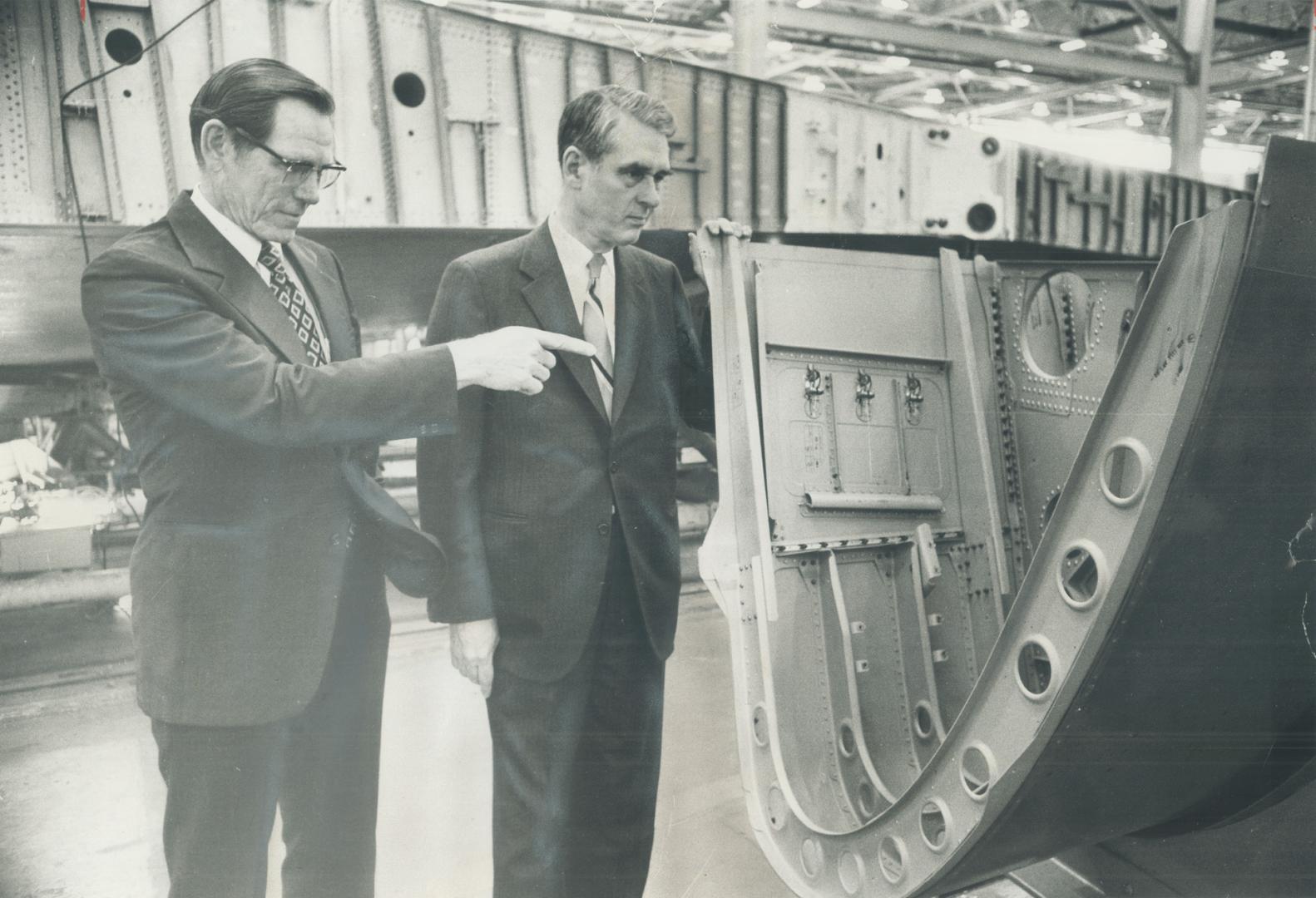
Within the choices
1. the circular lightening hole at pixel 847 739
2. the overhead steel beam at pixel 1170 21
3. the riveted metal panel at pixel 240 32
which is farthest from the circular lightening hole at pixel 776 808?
the overhead steel beam at pixel 1170 21

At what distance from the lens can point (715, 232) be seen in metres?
2.12

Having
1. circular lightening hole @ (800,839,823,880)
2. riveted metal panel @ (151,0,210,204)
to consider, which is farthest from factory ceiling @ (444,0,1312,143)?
circular lightening hole @ (800,839,823,880)

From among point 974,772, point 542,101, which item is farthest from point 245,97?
point 974,772

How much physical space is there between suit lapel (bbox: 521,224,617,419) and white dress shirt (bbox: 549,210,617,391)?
0.01m

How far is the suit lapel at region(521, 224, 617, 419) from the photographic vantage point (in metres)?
1.74

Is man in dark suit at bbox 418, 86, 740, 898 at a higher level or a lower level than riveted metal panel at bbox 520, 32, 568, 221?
lower

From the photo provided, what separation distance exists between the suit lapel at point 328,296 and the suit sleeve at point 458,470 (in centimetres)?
16

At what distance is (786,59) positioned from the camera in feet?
8.11

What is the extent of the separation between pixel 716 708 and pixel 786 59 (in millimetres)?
2009

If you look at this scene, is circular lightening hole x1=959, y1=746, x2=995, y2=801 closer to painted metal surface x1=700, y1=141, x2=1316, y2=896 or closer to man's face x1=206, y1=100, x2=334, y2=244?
painted metal surface x1=700, y1=141, x2=1316, y2=896

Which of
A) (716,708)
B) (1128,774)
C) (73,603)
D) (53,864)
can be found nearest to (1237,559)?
(1128,774)

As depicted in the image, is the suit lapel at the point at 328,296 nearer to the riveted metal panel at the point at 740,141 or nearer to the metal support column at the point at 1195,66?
the riveted metal panel at the point at 740,141

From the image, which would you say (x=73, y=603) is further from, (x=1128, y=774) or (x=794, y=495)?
(x=1128, y=774)

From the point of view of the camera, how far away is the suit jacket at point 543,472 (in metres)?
1.72
